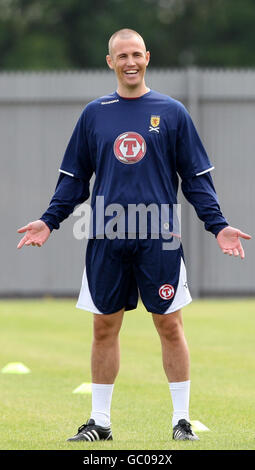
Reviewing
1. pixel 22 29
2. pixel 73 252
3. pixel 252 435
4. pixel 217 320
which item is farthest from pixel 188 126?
pixel 22 29

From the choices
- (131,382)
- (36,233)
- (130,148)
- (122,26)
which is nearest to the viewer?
(130,148)

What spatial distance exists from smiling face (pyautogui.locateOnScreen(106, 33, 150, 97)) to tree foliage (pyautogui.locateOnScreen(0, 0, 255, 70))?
82.5 ft

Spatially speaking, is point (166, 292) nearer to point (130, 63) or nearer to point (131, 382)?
point (130, 63)

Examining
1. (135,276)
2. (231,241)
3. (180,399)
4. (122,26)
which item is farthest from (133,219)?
(122,26)

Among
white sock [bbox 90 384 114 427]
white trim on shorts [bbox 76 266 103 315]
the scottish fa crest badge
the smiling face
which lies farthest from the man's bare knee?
the smiling face

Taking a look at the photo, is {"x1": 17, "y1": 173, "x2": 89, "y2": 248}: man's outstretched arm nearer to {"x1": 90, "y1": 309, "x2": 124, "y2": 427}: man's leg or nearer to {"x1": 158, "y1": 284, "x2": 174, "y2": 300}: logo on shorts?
{"x1": 90, "y1": 309, "x2": 124, "y2": 427}: man's leg

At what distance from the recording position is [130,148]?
5.54 m

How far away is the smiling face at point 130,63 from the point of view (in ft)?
18.5

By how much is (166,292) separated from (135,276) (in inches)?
7.7

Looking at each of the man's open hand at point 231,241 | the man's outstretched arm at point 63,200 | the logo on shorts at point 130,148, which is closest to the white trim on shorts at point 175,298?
the man's open hand at point 231,241

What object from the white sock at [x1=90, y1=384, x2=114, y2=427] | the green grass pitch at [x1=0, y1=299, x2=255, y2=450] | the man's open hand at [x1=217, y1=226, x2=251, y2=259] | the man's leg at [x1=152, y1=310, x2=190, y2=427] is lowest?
the green grass pitch at [x1=0, y1=299, x2=255, y2=450]

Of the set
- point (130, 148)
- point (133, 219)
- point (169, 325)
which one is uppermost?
point (130, 148)

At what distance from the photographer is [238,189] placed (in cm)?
1448

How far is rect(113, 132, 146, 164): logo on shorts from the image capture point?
18.2 ft
